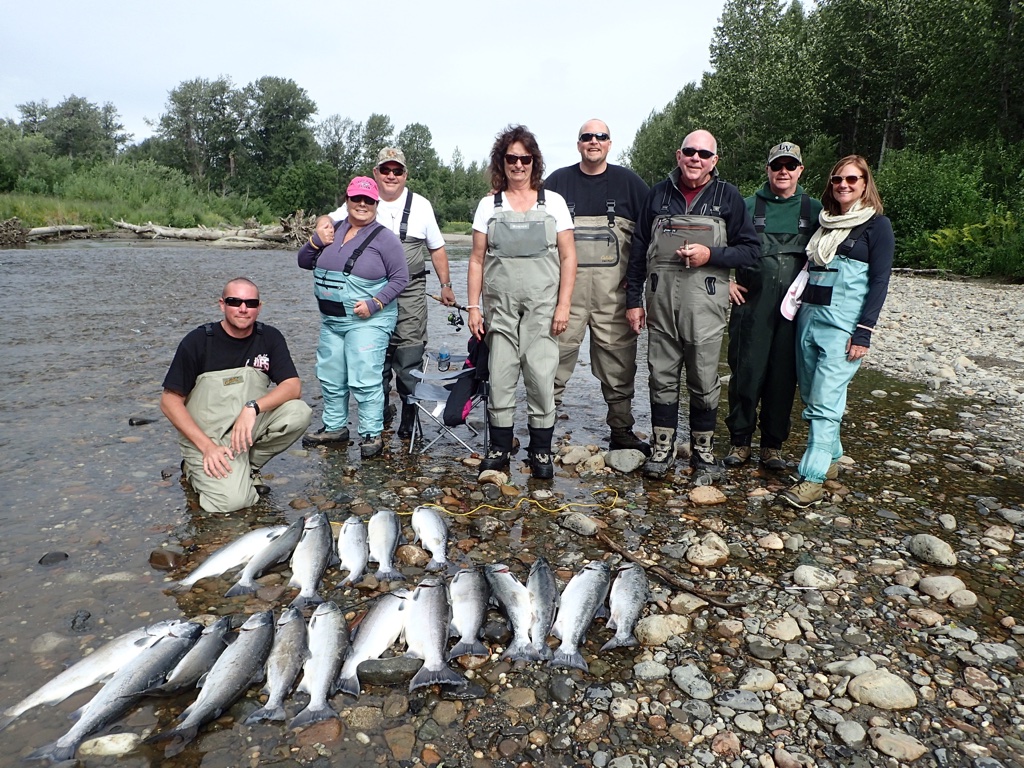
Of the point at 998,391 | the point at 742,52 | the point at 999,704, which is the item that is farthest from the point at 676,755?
the point at 742,52

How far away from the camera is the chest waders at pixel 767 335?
18.1 ft

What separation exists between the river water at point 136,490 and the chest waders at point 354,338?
0.63 meters

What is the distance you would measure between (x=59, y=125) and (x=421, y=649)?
84009 millimetres

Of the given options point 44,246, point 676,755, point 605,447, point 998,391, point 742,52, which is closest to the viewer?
point 676,755

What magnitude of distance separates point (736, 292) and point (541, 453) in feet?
7.28

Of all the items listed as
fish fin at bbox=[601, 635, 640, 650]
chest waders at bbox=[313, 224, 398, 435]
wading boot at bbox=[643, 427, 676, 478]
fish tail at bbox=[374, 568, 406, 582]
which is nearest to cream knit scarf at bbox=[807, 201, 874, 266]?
wading boot at bbox=[643, 427, 676, 478]

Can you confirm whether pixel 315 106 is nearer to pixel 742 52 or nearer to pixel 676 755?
pixel 742 52

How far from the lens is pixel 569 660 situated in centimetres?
342

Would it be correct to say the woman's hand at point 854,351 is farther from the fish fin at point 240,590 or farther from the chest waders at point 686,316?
the fish fin at point 240,590

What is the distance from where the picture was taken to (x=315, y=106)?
79812mm

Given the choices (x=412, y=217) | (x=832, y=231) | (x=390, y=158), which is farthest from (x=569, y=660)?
(x=390, y=158)

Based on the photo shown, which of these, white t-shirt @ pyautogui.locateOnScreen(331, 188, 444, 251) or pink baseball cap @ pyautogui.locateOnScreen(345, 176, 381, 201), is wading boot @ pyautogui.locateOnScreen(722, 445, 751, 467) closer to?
white t-shirt @ pyautogui.locateOnScreen(331, 188, 444, 251)

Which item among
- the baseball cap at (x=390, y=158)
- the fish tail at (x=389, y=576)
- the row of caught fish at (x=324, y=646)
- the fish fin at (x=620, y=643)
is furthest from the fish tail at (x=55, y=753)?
the baseball cap at (x=390, y=158)

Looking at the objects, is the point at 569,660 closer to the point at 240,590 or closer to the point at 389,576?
the point at 389,576
